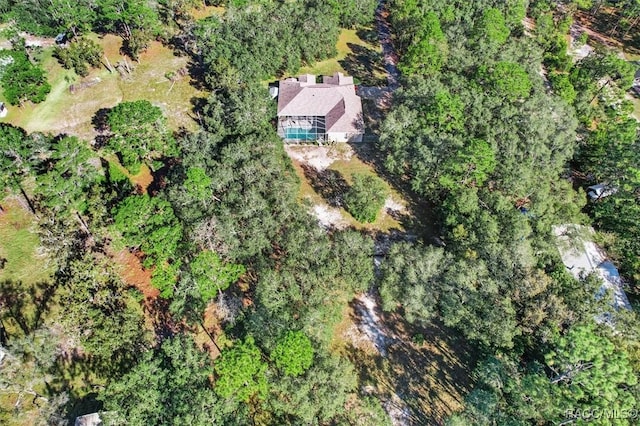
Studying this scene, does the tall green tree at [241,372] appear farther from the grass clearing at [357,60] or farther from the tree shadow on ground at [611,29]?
the tree shadow on ground at [611,29]

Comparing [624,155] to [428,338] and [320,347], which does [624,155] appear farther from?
[320,347]

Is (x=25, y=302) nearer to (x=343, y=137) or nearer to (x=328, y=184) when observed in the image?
(x=328, y=184)

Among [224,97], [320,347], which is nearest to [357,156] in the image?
[224,97]

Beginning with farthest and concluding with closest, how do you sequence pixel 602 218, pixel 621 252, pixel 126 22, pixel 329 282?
Answer: pixel 126 22
pixel 602 218
pixel 621 252
pixel 329 282

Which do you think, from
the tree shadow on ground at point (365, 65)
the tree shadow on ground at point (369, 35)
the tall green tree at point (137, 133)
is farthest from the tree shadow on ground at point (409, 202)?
the tree shadow on ground at point (369, 35)

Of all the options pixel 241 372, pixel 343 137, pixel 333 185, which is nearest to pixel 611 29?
pixel 343 137

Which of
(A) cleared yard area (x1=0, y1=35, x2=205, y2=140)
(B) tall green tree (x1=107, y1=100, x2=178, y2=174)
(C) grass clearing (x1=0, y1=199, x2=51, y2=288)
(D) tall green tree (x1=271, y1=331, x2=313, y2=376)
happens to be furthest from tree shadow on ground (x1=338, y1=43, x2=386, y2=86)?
(C) grass clearing (x1=0, y1=199, x2=51, y2=288)

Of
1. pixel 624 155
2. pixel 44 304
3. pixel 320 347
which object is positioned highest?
pixel 624 155

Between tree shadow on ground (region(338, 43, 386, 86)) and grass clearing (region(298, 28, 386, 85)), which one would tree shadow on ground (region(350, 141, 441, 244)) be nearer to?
tree shadow on ground (region(338, 43, 386, 86))
